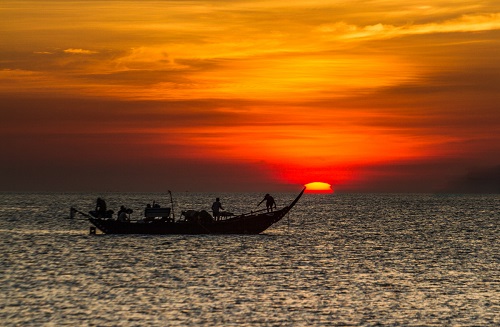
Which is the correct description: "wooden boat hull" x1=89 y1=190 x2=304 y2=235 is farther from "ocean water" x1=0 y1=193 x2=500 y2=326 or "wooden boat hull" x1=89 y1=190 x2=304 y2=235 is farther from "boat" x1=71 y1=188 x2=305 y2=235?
"ocean water" x1=0 y1=193 x2=500 y2=326

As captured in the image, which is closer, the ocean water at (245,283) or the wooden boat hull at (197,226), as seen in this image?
the ocean water at (245,283)

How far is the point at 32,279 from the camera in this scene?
46438 millimetres

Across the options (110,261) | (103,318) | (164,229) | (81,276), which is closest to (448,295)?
(103,318)

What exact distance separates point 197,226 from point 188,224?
0.94 metres

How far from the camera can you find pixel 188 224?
2960 inches

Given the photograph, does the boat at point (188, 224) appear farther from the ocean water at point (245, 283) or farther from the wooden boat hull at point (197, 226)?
the ocean water at point (245, 283)

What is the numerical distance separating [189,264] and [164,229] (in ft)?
63.8

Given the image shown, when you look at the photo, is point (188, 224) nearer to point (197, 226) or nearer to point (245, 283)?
point (197, 226)

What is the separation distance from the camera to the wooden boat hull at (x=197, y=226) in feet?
245

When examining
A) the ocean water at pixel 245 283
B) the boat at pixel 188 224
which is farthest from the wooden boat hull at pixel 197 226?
the ocean water at pixel 245 283

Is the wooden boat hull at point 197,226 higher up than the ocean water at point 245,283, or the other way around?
the wooden boat hull at point 197,226

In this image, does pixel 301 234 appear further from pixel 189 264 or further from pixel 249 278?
pixel 249 278

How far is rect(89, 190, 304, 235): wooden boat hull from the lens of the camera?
74.6 m

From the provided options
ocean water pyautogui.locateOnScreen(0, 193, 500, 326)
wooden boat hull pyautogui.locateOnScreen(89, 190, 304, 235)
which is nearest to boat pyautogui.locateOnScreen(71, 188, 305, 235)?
wooden boat hull pyautogui.locateOnScreen(89, 190, 304, 235)
